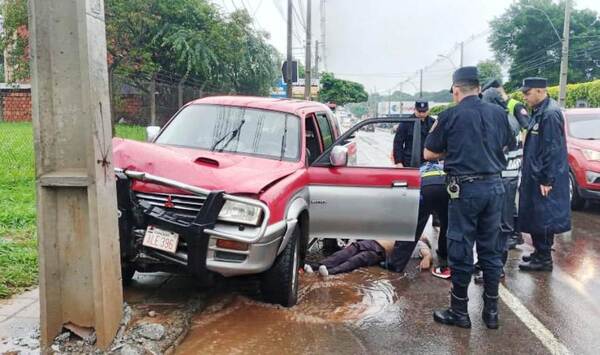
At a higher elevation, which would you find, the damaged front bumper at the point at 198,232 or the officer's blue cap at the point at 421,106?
the officer's blue cap at the point at 421,106

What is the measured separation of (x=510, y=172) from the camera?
583cm

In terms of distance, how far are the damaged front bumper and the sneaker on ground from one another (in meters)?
2.40

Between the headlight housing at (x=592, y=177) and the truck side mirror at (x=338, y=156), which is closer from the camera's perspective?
the truck side mirror at (x=338, y=156)

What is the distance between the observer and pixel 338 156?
5406mm

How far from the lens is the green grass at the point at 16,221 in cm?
520

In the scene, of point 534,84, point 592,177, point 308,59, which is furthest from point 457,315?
point 308,59

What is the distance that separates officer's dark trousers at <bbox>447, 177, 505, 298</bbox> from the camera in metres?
4.43

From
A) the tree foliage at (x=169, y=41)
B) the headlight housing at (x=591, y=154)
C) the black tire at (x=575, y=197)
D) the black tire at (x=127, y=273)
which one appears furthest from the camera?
the tree foliage at (x=169, y=41)

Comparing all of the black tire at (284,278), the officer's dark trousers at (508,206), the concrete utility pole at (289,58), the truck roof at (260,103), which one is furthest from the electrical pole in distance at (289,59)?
the black tire at (284,278)

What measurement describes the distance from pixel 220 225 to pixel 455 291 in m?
1.98

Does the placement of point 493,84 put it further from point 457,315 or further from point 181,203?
point 181,203

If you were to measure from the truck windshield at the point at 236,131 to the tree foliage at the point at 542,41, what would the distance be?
54169 mm

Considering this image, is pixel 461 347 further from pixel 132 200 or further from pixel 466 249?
pixel 132 200

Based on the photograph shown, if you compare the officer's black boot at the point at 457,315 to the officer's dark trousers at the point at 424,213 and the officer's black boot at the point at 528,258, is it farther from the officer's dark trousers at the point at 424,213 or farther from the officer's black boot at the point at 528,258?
the officer's black boot at the point at 528,258
